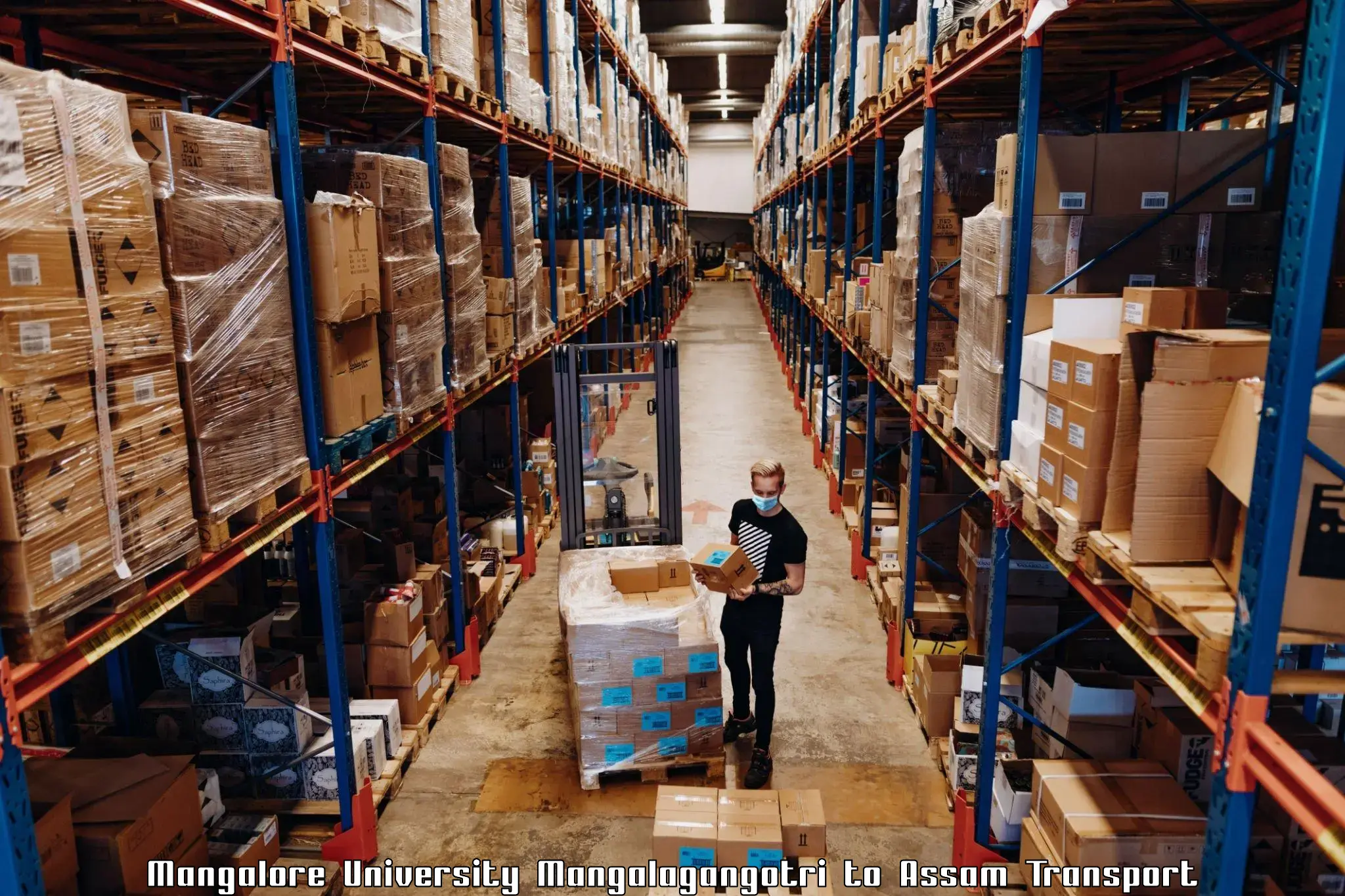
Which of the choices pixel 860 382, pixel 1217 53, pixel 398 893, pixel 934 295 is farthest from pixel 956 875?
pixel 860 382

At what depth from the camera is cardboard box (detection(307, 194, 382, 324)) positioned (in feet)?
12.4

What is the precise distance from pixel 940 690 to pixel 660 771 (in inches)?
66.5

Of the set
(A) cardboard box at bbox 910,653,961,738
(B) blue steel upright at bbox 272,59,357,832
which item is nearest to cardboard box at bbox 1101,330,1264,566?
(A) cardboard box at bbox 910,653,961,738

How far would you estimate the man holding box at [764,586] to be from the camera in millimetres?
4762

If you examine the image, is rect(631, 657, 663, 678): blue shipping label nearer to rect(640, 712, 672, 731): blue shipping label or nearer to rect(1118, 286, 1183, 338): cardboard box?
rect(640, 712, 672, 731): blue shipping label

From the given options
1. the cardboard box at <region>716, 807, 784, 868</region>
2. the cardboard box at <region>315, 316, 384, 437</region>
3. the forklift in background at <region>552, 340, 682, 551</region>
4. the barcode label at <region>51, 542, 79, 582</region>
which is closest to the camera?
the barcode label at <region>51, 542, 79, 582</region>

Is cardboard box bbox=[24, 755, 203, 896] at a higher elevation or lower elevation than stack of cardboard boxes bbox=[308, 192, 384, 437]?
lower

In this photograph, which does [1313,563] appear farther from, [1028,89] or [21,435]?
[21,435]

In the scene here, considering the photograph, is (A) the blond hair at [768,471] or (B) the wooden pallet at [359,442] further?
(A) the blond hair at [768,471]

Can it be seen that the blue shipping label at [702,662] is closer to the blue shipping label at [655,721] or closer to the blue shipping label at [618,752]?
the blue shipping label at [655,721]

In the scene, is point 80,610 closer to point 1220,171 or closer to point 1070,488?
point 1070,488

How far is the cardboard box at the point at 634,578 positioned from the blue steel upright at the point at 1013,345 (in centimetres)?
190

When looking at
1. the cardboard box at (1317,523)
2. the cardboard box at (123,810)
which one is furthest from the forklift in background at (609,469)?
the cardboard box at (1317,523)

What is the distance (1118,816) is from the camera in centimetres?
318
